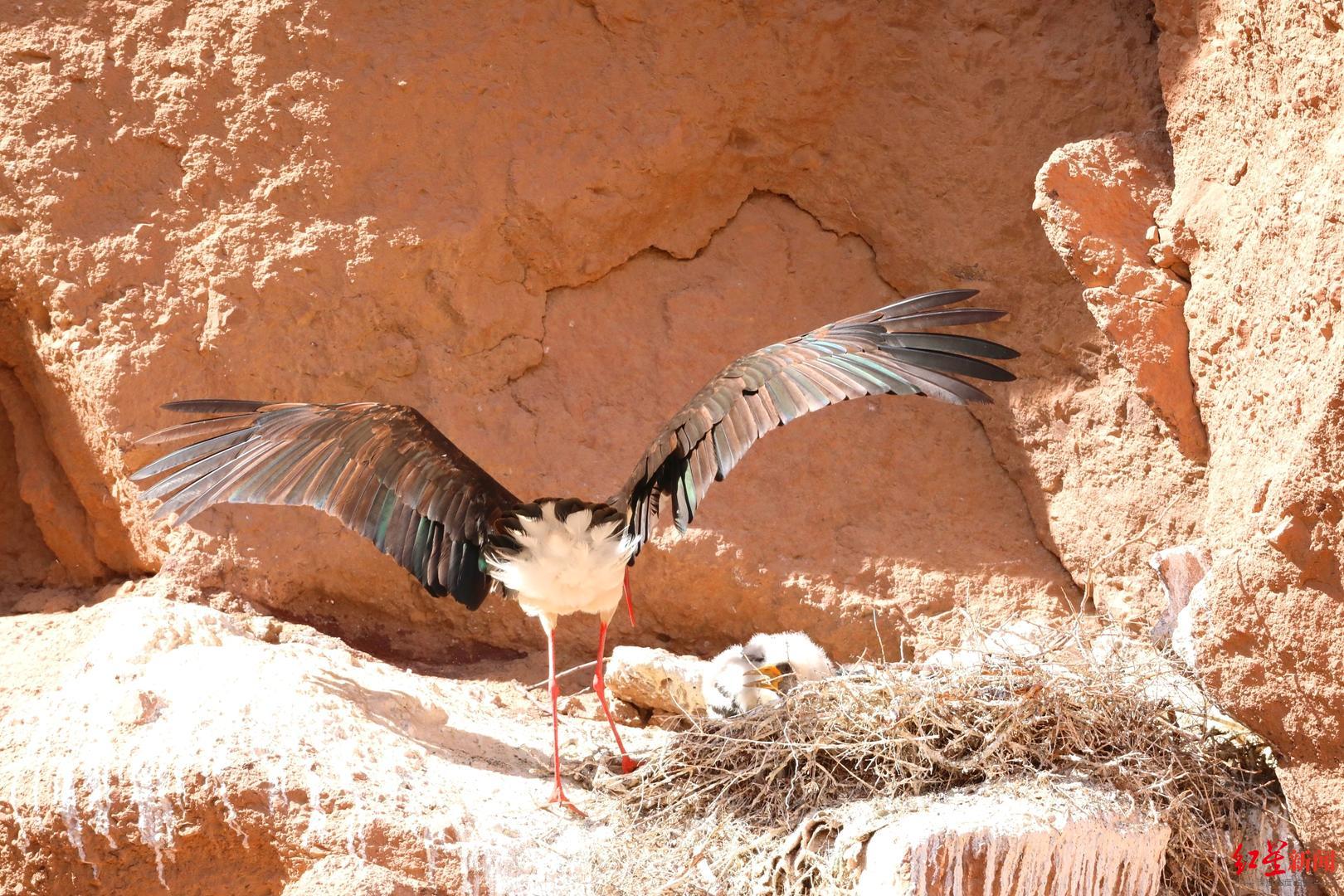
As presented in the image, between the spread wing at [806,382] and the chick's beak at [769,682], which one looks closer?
the spread wing at [806,382]

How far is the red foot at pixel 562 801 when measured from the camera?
128 inches

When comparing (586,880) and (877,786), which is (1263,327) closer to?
(877,786)

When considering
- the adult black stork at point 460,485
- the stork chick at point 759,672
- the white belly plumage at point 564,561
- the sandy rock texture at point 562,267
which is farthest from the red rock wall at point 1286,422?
the white belly plumage at point 564,561

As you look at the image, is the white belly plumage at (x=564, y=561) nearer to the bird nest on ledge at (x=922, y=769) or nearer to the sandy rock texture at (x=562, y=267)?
the bird nest on ledge at (x=922, y=769)

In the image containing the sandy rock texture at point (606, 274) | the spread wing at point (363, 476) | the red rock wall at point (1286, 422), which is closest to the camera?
the red rock wall at point (1286, 422)

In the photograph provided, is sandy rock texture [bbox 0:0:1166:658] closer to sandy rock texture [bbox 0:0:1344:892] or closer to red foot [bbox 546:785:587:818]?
sandy rock texture [bbox 0:0:1344:892]

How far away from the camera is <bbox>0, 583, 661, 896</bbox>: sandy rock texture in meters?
2.97

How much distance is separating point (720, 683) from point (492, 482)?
82 cm

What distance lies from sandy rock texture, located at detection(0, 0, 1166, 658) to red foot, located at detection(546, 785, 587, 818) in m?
1.31

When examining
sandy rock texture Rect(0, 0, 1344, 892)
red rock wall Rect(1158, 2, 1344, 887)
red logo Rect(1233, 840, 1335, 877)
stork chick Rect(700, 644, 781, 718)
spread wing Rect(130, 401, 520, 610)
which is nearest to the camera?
red rock wall Rect(1158, 2, 1344, 887)

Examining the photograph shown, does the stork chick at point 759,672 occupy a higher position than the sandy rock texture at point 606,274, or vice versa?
the sandy rock texture at point 606,274

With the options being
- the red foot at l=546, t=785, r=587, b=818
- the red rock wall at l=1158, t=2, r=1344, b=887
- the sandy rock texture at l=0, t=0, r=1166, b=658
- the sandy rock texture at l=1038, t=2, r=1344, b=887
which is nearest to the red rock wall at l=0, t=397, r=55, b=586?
the sandy rock texture at l=0, t=0, r=1166, b=658

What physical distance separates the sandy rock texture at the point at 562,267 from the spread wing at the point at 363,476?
93 cm

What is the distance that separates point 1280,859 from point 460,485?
2125mm
